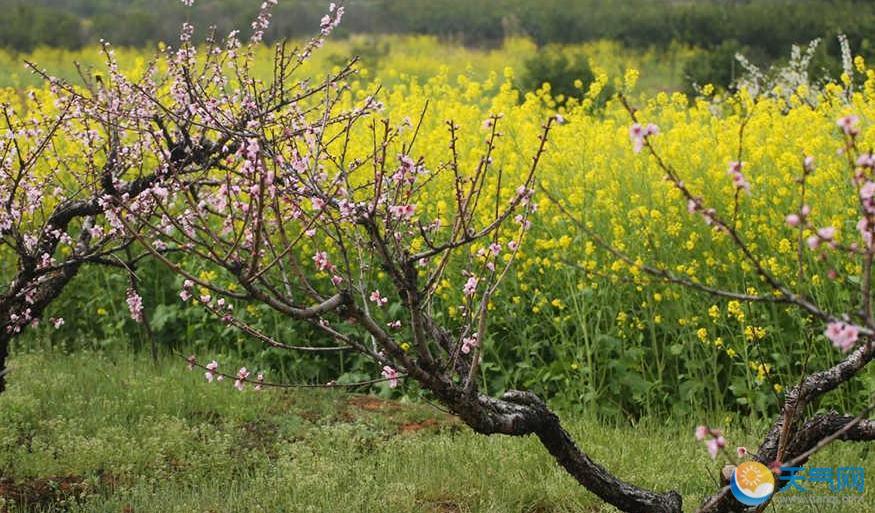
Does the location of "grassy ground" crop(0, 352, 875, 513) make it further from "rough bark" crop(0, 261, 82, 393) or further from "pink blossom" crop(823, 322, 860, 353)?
"pink blossom" crop(823, 322, 860, 353)

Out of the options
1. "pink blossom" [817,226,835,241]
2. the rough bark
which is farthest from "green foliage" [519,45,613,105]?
"pink blossom" [817,226,835,241]

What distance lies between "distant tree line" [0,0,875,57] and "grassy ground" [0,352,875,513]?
14535 millimetres

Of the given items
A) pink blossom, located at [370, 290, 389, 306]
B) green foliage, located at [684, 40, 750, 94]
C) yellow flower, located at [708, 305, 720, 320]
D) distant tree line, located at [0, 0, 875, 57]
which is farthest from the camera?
distant tree line, located at [0, 0, 875, 57]

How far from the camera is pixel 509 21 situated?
92.6ft

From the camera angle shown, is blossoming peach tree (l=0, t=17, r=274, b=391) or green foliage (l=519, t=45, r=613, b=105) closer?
blossoming peach tree (l=0, t=17, r=274, b=391)

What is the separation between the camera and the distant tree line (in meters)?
22.4

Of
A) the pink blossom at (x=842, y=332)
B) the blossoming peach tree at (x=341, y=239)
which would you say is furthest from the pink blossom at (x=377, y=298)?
the pink blossom at (x=842, y=332)

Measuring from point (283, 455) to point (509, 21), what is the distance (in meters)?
24.2

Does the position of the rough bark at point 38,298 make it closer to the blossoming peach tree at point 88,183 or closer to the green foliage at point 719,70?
the blossoming peach tree at point 88,183

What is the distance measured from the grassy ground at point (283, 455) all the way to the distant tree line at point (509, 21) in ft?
47.7

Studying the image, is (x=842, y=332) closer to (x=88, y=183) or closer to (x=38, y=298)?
(x=88, y=183)

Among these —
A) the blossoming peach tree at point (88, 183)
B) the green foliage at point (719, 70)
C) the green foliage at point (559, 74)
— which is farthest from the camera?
the green foliage at point (719, 70)

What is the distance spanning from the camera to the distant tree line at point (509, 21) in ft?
73.5

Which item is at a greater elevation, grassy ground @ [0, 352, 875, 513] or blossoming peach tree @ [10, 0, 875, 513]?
blossoming peach tree @ [10, 0, 875, 513]
